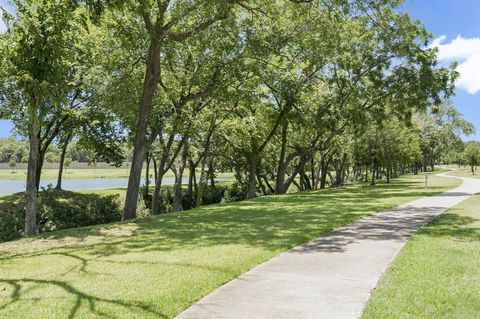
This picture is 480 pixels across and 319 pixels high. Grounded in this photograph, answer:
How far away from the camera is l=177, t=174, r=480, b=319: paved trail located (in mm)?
5137

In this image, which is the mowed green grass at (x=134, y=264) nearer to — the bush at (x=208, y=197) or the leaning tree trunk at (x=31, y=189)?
the leaning tree trunk at (x=31, y=189)

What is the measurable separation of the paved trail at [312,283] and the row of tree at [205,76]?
652cm

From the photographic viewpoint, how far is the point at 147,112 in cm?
1625

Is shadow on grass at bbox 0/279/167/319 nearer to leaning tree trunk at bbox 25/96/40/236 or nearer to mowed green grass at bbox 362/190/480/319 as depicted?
mowed green grass at bbox 362/190/480/319

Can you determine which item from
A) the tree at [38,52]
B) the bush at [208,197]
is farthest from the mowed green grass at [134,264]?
the bush at [208,197]

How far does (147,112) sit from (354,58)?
1676 cm

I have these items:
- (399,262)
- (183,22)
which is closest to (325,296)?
(399,262)

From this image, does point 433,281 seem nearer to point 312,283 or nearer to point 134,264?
point 312,283

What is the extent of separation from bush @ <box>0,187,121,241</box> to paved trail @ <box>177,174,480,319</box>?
1589 cm

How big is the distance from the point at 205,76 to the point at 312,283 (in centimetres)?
1682

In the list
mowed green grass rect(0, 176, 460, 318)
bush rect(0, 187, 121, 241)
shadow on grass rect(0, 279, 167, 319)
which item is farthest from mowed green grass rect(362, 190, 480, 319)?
bush rect(0, 187, 121, 241)

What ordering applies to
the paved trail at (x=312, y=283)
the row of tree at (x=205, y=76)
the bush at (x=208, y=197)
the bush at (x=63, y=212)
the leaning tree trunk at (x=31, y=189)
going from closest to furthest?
the paved trail at (x=312, y=283), the row of tree at (x=205, y=76), the leaning tree trunk at (x=31, y=189), the bush at (x=63, y=212), the bush at (x=208, y=197)

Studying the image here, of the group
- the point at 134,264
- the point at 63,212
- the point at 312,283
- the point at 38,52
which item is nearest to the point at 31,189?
the point at 38,52

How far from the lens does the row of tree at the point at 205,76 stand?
1220 centimetres
